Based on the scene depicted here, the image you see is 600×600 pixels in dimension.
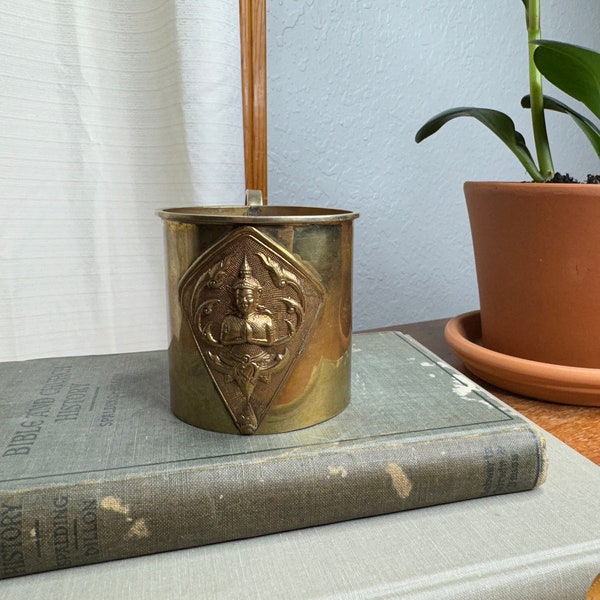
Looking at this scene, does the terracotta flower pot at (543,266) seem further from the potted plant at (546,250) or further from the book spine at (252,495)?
the book spine at (252,495)

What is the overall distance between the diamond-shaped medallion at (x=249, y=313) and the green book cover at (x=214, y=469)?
0.11 feet

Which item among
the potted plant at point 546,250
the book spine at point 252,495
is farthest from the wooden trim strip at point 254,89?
the book spine at point 252,495

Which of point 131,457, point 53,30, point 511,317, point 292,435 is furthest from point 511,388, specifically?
point 53,30

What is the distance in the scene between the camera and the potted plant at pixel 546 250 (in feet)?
1.54

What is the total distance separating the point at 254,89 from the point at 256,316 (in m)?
0.43

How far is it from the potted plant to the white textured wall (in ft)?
0.89

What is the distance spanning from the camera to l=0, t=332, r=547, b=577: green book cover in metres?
0.31

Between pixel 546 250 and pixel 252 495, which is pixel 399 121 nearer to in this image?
pixel 546 250

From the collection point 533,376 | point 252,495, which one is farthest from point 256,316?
point 533,376

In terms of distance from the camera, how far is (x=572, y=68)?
47cm

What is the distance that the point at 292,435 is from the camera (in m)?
0.38

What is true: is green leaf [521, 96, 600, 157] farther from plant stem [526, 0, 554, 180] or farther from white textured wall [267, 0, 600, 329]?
white textured wall [267, 0, 600, 329]

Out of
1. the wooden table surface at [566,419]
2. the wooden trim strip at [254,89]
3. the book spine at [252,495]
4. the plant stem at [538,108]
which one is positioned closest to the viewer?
the book spine at [252,495]

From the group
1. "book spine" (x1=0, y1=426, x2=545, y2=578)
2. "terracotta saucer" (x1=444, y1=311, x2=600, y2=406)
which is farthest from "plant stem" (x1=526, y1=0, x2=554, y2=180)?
"book spine" (x1=0, y1=426, x2=545, y2=578)
